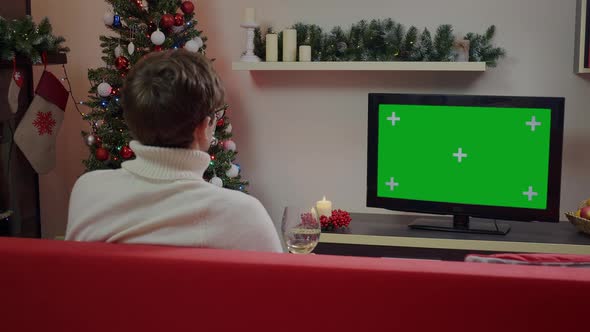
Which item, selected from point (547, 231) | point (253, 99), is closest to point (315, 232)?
point (547, 231)

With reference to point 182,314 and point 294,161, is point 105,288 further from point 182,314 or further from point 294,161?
point 294,161

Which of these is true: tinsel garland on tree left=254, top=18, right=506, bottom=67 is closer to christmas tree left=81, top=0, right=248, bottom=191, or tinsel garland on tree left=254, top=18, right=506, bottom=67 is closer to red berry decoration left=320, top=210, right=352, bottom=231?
christmas tree left=81, top=0, right=248, bottom=191

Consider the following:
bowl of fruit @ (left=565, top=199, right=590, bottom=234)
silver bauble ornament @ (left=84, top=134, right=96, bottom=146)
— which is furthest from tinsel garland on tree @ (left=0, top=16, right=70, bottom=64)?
bowl of fruit @ (left=565, top=199, right=590, bottom=234)

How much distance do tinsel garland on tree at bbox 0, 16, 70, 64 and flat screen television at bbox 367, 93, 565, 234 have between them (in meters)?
1.56

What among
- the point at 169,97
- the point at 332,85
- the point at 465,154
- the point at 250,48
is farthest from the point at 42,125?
the point at 169,97

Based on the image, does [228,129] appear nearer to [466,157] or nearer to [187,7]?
[187,7]

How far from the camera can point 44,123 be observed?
13.4 ft

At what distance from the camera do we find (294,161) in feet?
14.6

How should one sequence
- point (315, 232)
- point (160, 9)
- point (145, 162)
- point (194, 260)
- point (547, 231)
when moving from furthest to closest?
point (160, 9), point (547, 231), point (315, 232), point (145, 162), point (194, 260)

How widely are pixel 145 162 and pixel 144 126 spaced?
8cm

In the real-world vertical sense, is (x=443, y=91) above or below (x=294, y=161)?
above

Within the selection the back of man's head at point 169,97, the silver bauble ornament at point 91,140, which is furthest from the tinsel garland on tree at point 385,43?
the back of man's head at point 169,97

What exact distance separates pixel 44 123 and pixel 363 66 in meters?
1.61

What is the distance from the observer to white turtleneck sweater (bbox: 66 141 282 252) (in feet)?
5.42
